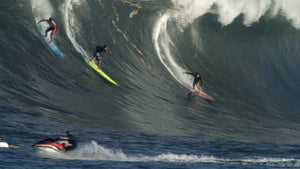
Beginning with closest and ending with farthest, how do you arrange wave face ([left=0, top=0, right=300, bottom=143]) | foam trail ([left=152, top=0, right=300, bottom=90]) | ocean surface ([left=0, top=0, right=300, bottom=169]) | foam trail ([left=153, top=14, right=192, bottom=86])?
1. ocean surface ([left=0, top=0, right=300, bottom=169])
2. wave face ([left=0, top=0, right=300, bottom=143])
3. foam trail ([left=153, top=14, right=192, bottom=86])
4. foam trail ([left=152, top=0, right=300, bottom=90])

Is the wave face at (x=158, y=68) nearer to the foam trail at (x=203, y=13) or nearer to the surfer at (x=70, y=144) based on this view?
the foam trail at (x=203, y=13)

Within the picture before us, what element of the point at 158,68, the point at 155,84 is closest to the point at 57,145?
the point at 155,84

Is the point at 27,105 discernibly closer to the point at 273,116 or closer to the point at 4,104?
A: the point at 4,104

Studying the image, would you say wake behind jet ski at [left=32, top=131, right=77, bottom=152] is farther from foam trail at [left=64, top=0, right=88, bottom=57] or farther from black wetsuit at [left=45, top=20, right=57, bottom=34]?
black wetsuit at [left=45, top=20, right=57, bottom=34]

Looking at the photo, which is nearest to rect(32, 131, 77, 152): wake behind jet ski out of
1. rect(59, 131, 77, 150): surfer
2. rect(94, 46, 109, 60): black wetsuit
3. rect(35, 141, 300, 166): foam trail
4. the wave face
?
rect(59, 131, 77, 150): surfer

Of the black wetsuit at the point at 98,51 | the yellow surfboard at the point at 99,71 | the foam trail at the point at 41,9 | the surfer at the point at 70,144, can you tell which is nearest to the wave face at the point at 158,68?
the foam trail at the point at 41,9

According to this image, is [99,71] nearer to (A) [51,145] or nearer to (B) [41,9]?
(B) [41,9]

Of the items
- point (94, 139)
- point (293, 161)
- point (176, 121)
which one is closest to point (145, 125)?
point (176, 121)
